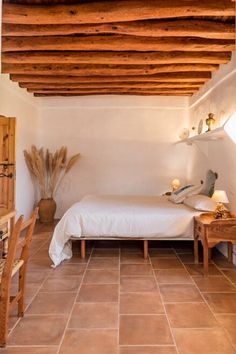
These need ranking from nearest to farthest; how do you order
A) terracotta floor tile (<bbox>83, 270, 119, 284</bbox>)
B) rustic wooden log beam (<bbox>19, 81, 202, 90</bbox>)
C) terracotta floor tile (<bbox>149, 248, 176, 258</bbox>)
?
terracotta floor tile (<bbox>83, 270, 119, 284</bbox>) < terracotta floor tile (<bbox>149, 248, 176, 258</bbox>) < rustic wooden log beam (<bbox>19, 81, 202, 90</bbox>)

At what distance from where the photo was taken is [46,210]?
18.9 feet

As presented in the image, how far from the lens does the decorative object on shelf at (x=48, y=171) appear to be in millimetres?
5668

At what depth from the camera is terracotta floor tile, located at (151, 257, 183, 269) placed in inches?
134

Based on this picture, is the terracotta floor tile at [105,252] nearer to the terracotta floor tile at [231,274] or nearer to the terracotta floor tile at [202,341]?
the terracotta floor tile at [231,274]

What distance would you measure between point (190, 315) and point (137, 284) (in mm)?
719

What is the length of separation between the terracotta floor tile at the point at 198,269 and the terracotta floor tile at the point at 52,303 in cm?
140

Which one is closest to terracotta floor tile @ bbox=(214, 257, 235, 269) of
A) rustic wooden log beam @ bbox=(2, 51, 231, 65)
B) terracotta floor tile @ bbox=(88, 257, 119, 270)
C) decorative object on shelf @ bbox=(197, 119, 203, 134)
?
terracotta floor tile @ bbox=(88, 257, 119, 270)

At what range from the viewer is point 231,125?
321cm

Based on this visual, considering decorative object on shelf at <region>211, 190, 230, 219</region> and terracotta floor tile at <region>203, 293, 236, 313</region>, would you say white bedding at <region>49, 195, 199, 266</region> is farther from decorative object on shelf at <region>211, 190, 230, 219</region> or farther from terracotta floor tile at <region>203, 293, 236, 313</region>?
terracotta floor tile at <region>203, 293, 236, 313</region>

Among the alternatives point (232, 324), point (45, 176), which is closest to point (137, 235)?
point (232, 324)

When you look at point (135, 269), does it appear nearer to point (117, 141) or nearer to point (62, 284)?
point (62, 284)

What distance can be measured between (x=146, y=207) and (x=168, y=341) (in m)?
2.01

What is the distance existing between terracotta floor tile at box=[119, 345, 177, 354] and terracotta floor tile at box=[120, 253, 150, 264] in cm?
167

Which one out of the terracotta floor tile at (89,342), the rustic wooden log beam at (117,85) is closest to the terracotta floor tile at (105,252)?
the terracotta floor tile at (89,342)
